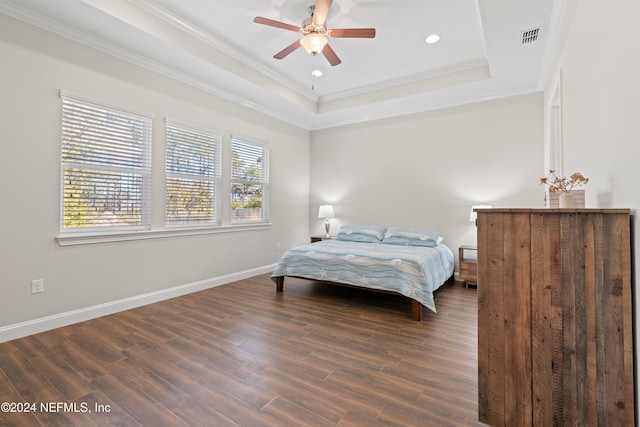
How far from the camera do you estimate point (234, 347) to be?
7.95 feet

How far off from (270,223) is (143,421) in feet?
12.5

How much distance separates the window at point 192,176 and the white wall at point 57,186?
5.7 inches

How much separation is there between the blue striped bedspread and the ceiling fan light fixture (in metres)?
2.27

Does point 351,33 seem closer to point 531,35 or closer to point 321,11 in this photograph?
point 321,11

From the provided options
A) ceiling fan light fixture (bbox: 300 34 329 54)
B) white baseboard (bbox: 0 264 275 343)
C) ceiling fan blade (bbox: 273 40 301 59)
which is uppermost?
ceiling fan blade (bbox: 273 40 301 59)

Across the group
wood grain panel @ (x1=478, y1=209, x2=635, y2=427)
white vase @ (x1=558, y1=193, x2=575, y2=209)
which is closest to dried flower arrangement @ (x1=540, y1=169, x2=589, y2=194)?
white vase @ (x1=558, y1=193, x2=575, y2=209)

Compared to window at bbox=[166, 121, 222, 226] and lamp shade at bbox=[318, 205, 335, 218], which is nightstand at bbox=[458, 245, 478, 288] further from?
window at bbox=[166, 121, 222, 226]

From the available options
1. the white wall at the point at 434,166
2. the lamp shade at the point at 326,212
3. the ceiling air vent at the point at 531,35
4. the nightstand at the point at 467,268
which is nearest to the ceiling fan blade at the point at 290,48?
the ceiling air vent at the point at 531,35

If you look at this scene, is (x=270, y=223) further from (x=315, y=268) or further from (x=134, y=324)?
(x=134, y=324)

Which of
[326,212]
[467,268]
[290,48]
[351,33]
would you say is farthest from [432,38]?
[326,212]

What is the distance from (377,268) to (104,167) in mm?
3139

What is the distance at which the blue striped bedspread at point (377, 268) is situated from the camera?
10.1 ft

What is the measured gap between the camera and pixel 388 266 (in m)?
3.26

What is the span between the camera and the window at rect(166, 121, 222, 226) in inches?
150
